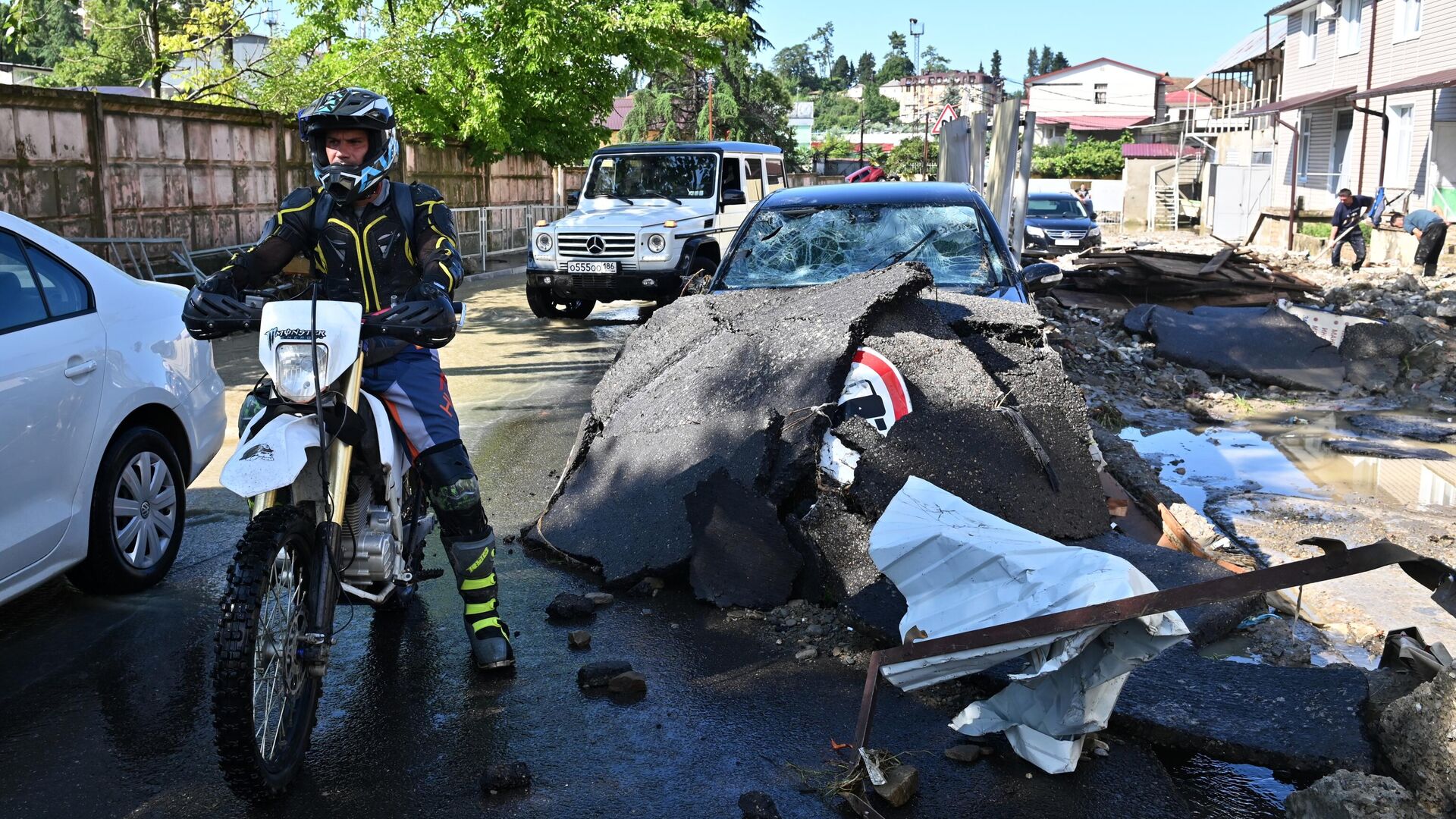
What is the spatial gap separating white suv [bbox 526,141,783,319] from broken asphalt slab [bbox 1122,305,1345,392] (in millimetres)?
4787

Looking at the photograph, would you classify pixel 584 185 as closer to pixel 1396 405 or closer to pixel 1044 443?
pixel 1396 405

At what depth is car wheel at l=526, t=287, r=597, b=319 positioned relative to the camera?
15.1 metres

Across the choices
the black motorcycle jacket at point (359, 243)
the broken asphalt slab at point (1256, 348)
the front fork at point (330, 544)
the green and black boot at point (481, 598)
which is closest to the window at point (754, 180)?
the broken asphalt slab at point (1256, 348)

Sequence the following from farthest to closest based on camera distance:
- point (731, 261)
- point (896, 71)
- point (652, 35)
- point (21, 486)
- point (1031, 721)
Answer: point (896, 71) < point (652, 35) < point (731, 261) < point (21, 486) < point (1031, 721)

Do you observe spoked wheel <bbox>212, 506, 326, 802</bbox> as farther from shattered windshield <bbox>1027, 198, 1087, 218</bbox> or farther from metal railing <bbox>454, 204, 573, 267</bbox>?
shattered windshield <bbox>1027, 198, 1087, 218</bbox>

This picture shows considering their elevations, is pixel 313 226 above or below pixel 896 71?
below

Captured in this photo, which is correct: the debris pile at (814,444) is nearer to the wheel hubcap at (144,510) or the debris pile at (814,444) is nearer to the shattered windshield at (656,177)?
the wheel hubcap at (144,510)

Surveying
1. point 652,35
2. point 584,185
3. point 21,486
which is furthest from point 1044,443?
point 652,35

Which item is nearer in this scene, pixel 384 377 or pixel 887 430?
pixel 384 377

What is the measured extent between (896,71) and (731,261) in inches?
7005

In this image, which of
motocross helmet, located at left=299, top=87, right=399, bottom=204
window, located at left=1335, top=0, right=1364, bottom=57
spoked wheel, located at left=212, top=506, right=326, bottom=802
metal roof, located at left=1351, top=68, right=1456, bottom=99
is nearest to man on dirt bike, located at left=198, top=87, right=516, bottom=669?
motocross helmet, located at left=299, top=87, right=399, bottom=204

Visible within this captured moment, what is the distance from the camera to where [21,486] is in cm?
427

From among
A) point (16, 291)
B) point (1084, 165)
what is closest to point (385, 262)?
point (16, 291)

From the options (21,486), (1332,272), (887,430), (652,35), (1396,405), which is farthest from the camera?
(1332,272)
